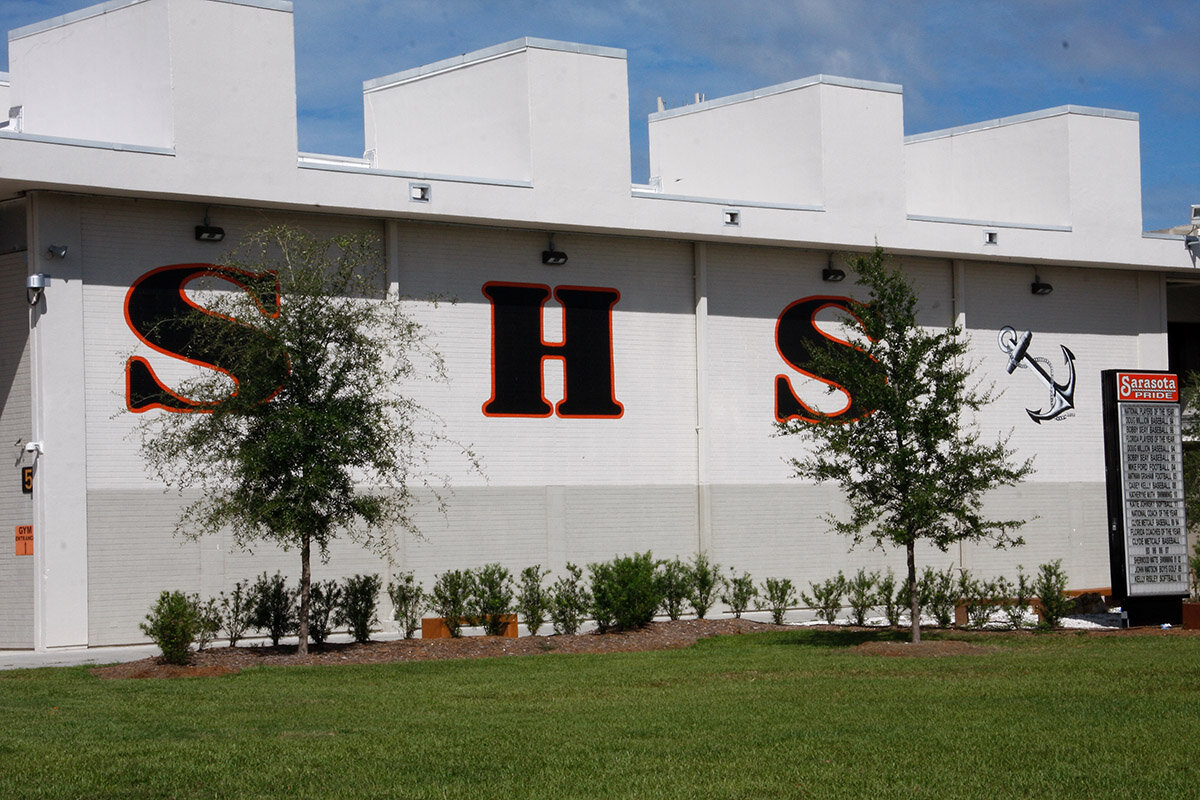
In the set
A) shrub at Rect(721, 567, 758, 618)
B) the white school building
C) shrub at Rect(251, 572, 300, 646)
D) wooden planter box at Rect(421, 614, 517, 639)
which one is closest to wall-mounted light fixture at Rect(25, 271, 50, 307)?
the white school building

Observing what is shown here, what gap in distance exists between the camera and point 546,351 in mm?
25281

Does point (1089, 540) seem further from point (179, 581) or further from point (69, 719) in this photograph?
point (69, 719)

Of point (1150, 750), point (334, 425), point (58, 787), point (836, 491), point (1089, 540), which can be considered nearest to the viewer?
point (58, 787)

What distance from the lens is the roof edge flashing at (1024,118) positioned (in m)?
30.5

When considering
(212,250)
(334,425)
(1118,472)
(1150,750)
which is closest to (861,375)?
(1118,472)

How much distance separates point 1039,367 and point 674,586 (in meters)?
11.5

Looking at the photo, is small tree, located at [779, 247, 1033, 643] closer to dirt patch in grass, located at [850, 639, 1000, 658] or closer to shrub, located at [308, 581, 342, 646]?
dirt patch in grass, located at [850, 639, 1000, 658]

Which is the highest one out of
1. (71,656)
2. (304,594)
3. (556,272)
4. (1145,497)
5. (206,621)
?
(556,272)

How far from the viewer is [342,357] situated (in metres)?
18.9

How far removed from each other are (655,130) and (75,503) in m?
15.3

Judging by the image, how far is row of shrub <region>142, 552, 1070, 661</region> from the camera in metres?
21.2

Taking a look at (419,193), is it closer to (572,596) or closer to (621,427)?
(621,427)

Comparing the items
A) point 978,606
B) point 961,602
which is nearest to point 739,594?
point 961,602

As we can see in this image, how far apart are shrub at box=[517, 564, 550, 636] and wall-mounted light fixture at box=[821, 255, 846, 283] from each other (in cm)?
894
